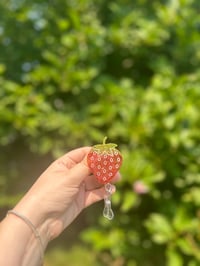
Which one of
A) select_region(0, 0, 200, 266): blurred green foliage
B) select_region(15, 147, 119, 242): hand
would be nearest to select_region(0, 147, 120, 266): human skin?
select_region(15, 147, 119, 242): hand

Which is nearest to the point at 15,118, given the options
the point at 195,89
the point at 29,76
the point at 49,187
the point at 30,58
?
the point at 29,76

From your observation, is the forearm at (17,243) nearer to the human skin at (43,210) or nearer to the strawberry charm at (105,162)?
the human skin at (43,210)

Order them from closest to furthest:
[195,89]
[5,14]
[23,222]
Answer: [23,222], [195,89], [5,14]

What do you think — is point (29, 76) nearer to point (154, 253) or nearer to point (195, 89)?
point (195, 89)

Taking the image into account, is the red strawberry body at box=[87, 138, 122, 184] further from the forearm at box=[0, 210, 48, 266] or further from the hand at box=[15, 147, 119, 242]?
the forearm at box=[0, 210, 48, 266]

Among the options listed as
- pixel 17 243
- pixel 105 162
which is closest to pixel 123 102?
pixel 105 162

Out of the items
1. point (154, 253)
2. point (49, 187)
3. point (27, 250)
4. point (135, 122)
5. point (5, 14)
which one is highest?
point (5, 14)
